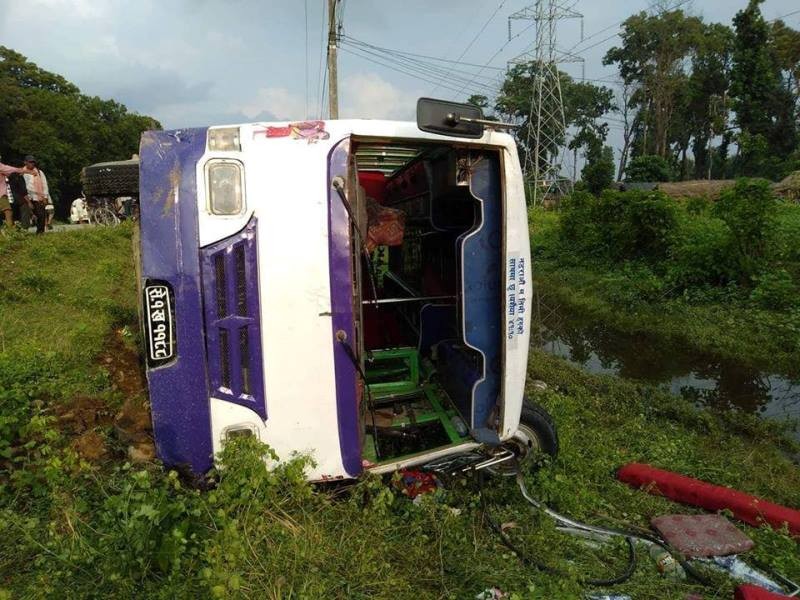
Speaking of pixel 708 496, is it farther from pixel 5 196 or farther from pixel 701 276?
pixel 5 196

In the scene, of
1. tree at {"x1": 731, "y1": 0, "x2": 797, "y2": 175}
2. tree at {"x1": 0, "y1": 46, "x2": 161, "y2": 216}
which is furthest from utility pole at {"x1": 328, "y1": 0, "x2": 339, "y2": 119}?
tree at {"x1": 731, "y1": 0, "x2": 797, "y2": 175}

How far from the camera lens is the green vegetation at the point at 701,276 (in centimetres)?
758

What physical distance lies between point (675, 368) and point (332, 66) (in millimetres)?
12752

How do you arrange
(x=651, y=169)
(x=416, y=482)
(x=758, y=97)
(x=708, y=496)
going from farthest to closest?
(x=651, y=169) < (x=758, y=97) < (x=708, y=496) < (x=416, y=482)

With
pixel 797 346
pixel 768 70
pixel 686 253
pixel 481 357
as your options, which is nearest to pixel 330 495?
pixel 481 357

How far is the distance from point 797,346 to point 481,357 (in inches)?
237

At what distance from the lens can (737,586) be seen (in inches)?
103

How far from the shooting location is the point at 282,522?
2.49 meters

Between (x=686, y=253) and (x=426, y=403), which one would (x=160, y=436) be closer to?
(x=426, y=403)

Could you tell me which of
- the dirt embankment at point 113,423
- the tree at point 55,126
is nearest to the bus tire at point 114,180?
the dirt embankment at point 113,423

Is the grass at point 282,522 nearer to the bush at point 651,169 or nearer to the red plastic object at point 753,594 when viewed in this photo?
the red plastic object at point 753,594

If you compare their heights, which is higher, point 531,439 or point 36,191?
point 36,191

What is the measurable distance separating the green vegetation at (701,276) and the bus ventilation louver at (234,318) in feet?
23.2

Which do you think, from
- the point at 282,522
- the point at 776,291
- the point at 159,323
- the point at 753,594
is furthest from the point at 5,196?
the point at 776,291
